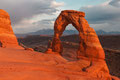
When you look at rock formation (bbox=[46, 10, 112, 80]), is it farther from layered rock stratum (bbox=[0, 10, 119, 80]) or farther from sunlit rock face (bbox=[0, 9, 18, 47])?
sunlit rock face (bbox=[0, 9, 18, 47])

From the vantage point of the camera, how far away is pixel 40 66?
5.27 metres

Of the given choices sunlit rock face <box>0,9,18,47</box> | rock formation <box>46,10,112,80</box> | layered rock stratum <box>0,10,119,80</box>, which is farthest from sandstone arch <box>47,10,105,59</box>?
sunlit rock face <box>0,9,18,47</box>

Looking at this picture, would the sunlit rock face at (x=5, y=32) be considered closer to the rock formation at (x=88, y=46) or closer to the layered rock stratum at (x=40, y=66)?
the layered rock stratum at (x=40, y=66)

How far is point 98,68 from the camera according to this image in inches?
278

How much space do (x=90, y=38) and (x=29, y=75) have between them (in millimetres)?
5749

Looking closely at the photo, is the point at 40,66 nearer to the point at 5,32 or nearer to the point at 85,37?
the point at 85,37

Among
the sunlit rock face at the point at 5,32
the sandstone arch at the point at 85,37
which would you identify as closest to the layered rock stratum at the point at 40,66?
the sunlit rock face at the point at 5,32

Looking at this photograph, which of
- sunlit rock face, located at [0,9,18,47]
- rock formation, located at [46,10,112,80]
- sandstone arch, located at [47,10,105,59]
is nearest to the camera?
rock formation, located at [46,10,112,80]

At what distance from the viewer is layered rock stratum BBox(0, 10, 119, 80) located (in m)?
4.22

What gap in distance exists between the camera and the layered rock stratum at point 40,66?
4.22 metres

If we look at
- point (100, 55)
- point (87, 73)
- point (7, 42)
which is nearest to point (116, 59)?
point (100, 55)


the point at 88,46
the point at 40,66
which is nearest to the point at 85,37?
the point at 88,46

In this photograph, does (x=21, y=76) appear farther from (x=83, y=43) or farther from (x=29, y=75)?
(x=83, y=43)

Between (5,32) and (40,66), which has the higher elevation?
(5,32)
